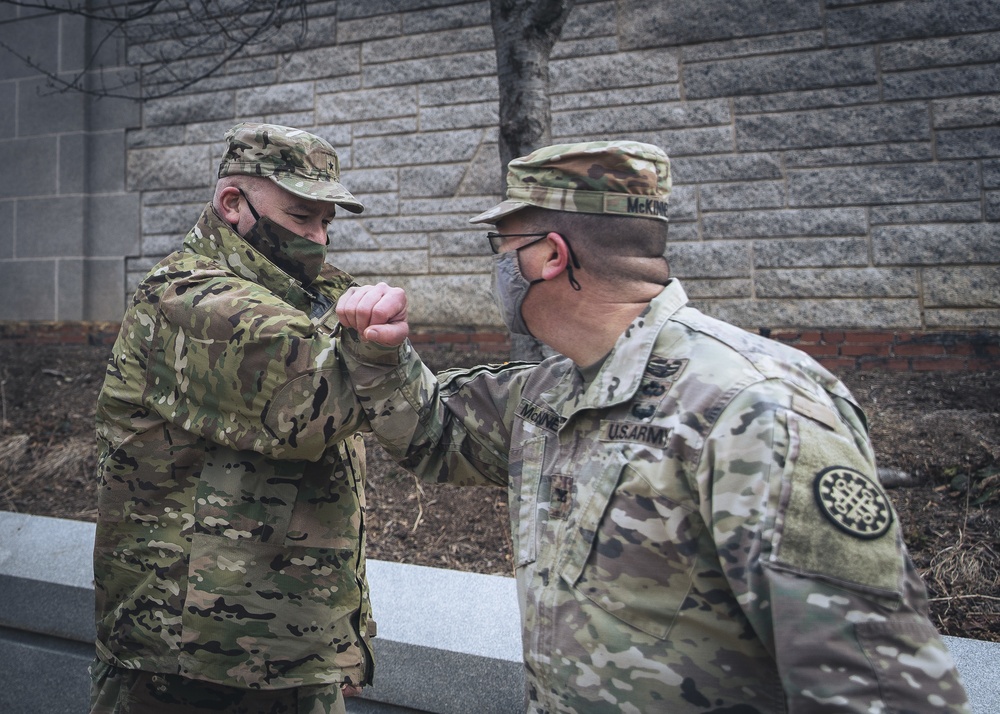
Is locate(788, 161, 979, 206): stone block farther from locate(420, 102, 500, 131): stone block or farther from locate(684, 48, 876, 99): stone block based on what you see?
locate(420, 102, 500, 131): stone block

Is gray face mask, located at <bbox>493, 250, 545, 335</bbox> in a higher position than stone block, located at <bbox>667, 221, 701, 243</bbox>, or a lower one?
lower

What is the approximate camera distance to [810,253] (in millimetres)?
5812

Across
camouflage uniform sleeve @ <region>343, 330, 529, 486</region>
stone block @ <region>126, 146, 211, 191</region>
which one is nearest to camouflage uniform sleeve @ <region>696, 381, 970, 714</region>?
camouflage uniform sleeve @ <region>343, 330, 529, 486</region>

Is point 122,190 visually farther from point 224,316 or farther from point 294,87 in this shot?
point 224,316

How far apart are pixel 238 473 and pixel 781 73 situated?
5302 millimetres

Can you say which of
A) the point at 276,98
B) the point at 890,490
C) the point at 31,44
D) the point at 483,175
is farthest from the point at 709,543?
the point at 31,44

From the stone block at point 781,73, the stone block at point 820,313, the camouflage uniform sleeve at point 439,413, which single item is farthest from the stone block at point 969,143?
the camouflage uniform sleeve at point 439,413

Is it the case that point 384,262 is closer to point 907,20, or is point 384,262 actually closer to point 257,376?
point 907,20

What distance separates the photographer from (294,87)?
7094mm

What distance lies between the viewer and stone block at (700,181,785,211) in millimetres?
5887

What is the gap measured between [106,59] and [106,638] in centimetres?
714

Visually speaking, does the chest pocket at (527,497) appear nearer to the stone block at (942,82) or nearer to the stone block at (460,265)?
the stone block at (460,265)

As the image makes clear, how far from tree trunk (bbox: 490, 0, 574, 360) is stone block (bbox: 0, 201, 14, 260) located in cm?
652

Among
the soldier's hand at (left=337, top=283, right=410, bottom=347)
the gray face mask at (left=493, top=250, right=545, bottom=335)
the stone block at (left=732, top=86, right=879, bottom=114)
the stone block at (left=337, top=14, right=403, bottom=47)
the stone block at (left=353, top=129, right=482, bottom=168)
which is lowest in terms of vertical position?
the soldier's hand at (left=337, top=283, right=410, bottom=347)
